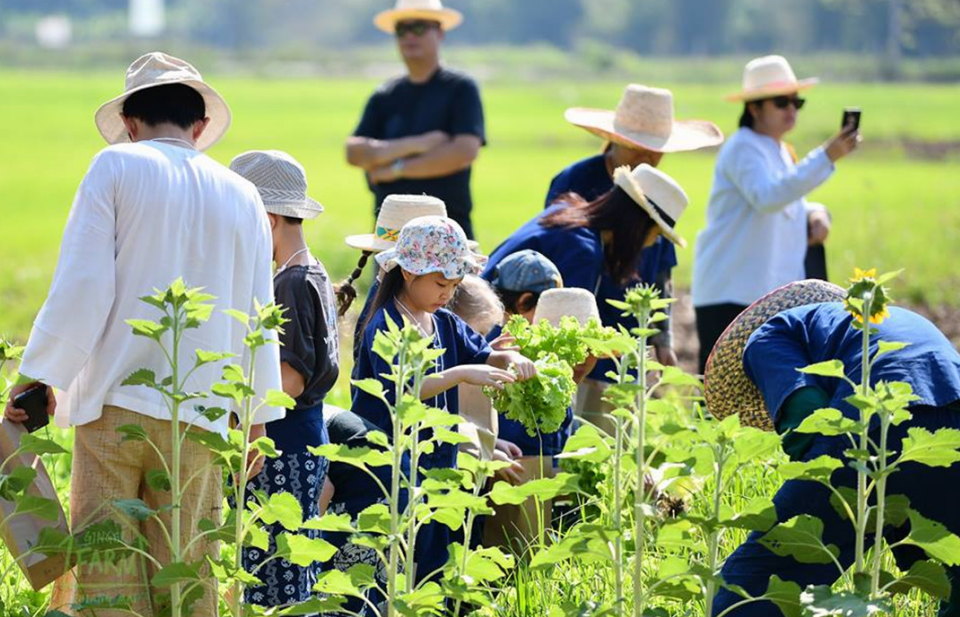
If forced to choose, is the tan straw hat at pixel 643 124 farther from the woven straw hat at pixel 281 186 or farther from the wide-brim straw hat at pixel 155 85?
the wide-brim straw hat at pixel 155 85

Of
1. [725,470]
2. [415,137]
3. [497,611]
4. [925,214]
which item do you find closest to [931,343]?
[725,470]

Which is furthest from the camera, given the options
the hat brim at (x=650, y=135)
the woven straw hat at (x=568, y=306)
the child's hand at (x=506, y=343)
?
the hat brim at (x=650, y=135)

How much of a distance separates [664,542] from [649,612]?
15 cm

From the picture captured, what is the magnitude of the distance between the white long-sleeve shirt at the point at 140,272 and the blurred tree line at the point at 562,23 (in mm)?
72287

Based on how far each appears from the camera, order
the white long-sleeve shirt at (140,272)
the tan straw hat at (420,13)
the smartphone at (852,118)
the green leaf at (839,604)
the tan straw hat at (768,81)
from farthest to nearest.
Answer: the tan straw hat at (420,13) → the tan straw hat at (768,81) → the smartphone at (852,118) → the white long-sleeve shirt at (140,272) → the green leaf at (839,604)

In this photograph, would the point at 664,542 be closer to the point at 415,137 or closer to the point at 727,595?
the point at 727,595

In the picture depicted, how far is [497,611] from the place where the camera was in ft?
14.1

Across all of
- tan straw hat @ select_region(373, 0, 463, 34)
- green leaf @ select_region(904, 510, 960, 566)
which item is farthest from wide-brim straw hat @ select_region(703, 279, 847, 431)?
tan straw hat @ select_region(373, 0, 463, 34)

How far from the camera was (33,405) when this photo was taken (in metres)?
4.00

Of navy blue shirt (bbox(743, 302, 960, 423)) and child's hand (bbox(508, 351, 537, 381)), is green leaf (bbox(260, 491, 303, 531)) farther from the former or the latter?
navy blue shirt (bbox(743, 302, 960, 423))

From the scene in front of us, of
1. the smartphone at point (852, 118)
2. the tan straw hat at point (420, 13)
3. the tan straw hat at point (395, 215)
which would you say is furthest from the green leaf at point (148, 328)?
the tan straw hat at point (420, 13)

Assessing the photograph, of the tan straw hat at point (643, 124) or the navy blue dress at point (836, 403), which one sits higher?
the tan straw hat at point (643, 124)

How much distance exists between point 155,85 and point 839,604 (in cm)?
212

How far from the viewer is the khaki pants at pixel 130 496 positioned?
12.7 feet
